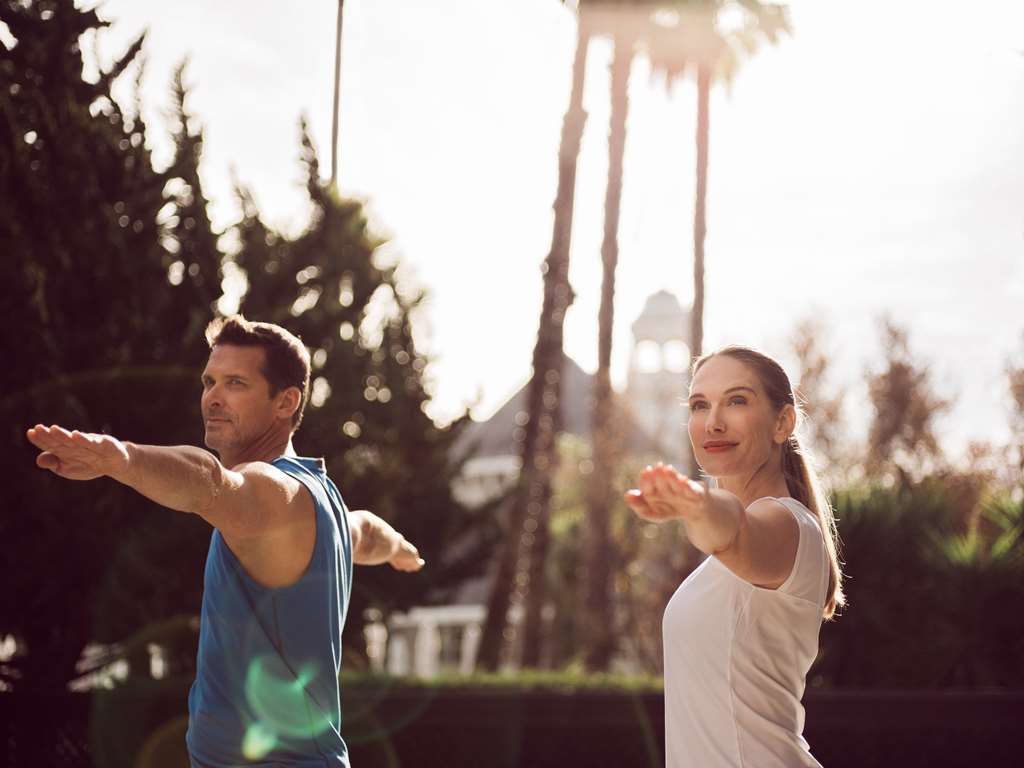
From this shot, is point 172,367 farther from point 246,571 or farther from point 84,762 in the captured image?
point 246,571

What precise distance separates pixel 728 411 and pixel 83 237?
8304 millimetres

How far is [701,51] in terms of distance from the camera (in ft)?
77.1

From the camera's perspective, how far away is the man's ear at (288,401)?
11.1 ft

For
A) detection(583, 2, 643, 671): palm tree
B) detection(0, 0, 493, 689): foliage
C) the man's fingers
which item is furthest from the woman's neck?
detection(583, 2, 643, 671): palm tree

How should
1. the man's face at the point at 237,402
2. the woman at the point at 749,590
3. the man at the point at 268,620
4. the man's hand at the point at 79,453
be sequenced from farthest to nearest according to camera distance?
the man's face at the point at 237,402, the man at the point at 268,620, the woman at the point at 749,590, the man's hand at the point at 79,453

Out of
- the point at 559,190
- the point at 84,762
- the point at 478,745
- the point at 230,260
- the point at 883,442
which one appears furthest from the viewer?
the point at 883,442

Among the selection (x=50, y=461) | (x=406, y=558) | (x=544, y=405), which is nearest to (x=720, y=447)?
(x=406, y=558)

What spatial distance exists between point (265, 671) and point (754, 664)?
3.91ft

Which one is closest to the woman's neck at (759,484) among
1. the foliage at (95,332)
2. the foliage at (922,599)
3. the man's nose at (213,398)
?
the man's nose at (213,398)

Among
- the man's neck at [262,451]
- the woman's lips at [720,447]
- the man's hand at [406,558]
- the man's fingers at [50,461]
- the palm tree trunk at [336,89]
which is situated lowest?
the man's hand at [406,558]

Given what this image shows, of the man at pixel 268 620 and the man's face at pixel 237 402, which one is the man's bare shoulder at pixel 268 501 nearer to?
the man at pixel 268 620

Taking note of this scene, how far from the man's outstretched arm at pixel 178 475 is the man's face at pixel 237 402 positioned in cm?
38

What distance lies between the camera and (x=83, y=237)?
1022 centimetres

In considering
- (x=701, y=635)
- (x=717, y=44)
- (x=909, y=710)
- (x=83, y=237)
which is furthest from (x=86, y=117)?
(x=717, y=44)
